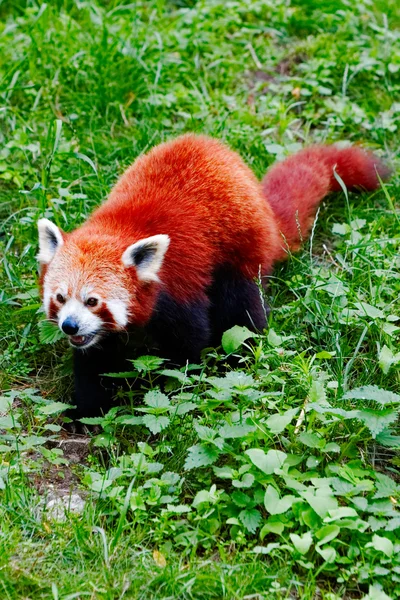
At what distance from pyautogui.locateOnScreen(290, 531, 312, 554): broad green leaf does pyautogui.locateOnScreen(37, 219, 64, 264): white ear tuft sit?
1.72 meters

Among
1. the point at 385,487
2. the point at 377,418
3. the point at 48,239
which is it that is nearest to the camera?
Answer: the point at 385,487

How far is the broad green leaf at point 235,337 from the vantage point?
12.8 feet

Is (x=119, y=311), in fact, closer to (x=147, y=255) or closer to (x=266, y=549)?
(x=147, y=255)

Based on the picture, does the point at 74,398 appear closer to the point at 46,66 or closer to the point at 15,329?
the point at 15,329

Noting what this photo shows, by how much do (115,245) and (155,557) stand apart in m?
1.44

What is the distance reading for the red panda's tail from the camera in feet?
15.5

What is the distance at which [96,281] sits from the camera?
3.76 metres

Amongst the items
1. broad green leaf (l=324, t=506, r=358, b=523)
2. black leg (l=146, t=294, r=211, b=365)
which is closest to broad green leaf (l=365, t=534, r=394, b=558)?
broad green leaf (l=324, t=506, r=358, b=523)

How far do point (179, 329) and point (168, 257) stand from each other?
0.35 metres

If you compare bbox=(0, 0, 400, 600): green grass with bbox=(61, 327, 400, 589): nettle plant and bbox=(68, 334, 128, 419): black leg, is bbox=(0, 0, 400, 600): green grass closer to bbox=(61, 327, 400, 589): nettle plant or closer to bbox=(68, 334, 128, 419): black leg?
bbox=(61, 327, 400, 589): nettle plant

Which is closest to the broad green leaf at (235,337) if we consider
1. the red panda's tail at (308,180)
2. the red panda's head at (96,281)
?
the red panda's head at (96,281)

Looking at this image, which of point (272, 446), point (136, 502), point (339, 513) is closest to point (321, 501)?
point (339, 513)

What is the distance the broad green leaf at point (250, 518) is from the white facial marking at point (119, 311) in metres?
1.10

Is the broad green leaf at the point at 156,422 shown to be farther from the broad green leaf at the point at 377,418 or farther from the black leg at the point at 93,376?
the broad green leaf at the point at 377,418
